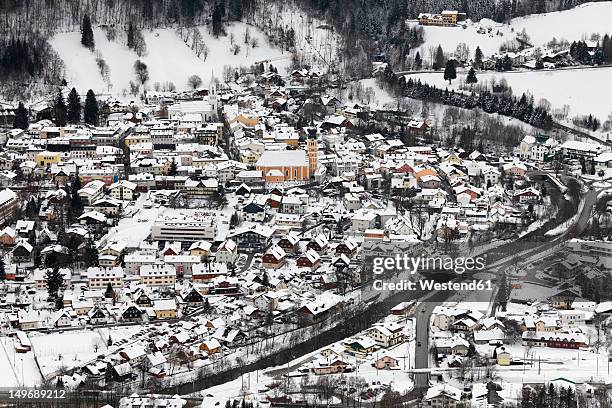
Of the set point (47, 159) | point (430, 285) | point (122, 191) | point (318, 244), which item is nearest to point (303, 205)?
point (318, 244)

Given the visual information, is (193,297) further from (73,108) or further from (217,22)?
(217,22)

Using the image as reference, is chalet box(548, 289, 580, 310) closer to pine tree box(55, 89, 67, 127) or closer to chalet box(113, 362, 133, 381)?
chalet box(113, 362, 133, 381)

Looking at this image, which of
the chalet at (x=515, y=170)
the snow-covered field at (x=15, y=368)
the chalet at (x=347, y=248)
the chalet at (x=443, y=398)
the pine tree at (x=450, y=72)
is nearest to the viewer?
the chalet at (x=443, y=398)

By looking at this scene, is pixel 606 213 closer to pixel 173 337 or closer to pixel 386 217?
pixel 386 217

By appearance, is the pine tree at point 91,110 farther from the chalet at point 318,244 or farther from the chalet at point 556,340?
the chalet at point 556,340

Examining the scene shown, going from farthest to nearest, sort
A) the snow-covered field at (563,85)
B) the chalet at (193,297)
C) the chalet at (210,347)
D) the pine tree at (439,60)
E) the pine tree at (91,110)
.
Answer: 1. the pine tree at (439,60)
2. the snow-covered field at (563,85)
3. the pine tree at (91,110)
4. the chalet at (193,297)
5. the chalet at (210,347)

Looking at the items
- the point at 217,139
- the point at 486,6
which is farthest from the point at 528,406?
the point at 486,6

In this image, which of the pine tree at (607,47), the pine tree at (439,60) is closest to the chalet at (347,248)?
the pine tree at (439,60)
